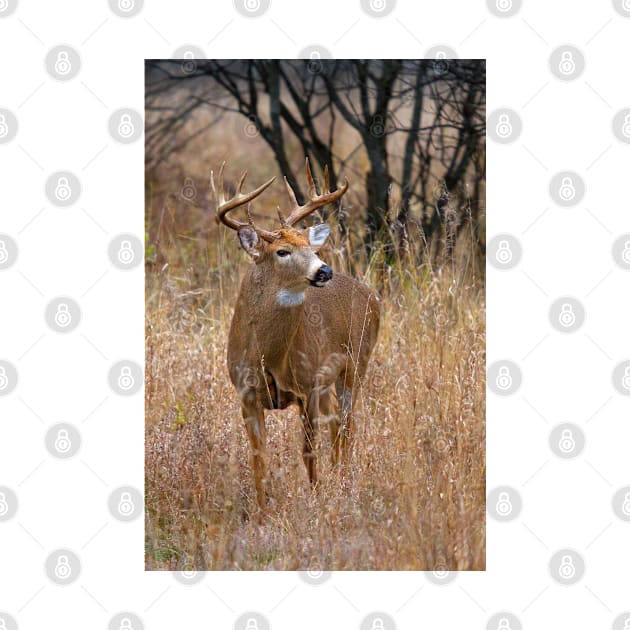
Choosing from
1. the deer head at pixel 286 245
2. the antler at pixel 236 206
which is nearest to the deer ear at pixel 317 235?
the deer head at pixel 286 245

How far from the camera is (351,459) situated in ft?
21.7

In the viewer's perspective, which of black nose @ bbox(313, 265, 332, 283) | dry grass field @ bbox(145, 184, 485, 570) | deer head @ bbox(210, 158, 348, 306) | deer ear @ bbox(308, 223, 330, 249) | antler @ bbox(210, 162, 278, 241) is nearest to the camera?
dry grass field @ bbox(145, 184, 485, 570)

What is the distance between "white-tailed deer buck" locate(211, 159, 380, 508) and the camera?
661 centimetres

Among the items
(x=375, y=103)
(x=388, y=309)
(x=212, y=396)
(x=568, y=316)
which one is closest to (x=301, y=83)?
(x=375, y=103)

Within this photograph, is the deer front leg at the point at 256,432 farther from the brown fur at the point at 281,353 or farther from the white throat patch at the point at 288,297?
the white throat patch at the point at 288,297

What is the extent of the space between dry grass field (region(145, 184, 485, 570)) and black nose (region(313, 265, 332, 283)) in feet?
3.20

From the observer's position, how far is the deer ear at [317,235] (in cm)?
666

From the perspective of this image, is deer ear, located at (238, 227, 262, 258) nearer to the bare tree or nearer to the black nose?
the black nose

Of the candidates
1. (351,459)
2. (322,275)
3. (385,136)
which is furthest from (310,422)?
(385,136)

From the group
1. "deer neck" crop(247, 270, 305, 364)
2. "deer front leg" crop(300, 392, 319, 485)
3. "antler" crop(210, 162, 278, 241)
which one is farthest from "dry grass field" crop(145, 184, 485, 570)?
"antler" crop(210, 162, 278, 241)

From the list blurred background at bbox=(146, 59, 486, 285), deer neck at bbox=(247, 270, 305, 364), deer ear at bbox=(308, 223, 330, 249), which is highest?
blurred background at bbox=(146, 59, 486, 285)

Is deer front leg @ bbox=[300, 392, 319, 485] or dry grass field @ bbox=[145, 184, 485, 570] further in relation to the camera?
deer front leg @ bbox=[300, 392, 319, 485]

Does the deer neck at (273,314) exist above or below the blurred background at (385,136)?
below

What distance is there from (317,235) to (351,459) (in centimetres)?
142
